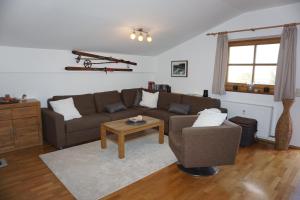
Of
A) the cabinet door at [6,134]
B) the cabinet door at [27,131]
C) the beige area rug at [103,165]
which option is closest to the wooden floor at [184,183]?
the beige area rug at [103,165]

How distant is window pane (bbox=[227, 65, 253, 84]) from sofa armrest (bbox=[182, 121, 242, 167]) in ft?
6.70

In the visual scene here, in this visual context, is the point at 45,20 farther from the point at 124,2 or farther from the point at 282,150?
the point at 282,150

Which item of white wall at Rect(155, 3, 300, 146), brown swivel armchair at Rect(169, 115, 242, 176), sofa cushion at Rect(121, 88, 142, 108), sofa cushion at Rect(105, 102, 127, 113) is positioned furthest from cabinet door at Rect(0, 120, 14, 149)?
white wall at Rect(155, 3, 300, 146)

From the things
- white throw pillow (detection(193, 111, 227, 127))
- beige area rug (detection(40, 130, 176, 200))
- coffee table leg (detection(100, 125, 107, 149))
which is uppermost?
white throw pillow (detection(193, 111, 227, 127))

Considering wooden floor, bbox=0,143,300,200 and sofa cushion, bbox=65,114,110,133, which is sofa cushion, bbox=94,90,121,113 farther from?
wooden floor, bbox=0,143,300,200

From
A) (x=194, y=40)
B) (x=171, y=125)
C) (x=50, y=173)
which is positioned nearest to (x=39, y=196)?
(x=50, y=173)

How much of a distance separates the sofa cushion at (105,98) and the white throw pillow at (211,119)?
2.31 m

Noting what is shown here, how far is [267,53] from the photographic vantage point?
12.4 ft

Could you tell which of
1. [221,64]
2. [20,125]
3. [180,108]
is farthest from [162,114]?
[20,125]

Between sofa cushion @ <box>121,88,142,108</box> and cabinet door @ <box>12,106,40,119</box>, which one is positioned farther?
sofa cushion @ <box>121,88,142,108</box>

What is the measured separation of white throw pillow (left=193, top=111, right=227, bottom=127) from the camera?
8.42 ft

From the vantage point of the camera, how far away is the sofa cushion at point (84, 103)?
401 centimetres

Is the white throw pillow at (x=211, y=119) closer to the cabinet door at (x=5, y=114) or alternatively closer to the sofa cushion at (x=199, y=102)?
the sofa cushion at (x=199, y=102)

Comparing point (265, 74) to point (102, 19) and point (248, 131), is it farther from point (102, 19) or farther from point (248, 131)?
point (102, 19)
